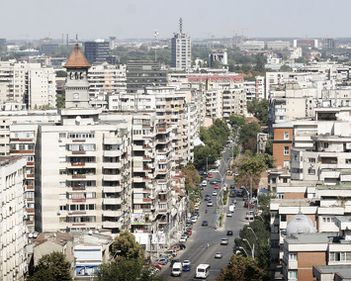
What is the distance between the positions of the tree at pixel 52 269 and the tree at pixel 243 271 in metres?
4.19

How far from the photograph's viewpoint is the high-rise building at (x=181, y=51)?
626 ft

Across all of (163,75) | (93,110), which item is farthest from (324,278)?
(163,75)

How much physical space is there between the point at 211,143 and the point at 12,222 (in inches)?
1912

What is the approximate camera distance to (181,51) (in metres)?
193

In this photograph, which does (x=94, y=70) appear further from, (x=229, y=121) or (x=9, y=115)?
(x=9, y=115)

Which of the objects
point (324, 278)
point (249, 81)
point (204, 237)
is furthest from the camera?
point (249, 81)

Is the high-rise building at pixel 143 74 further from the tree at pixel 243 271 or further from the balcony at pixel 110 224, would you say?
the tree at pixel 243 271

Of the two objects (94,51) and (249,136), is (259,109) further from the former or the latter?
(94,51)

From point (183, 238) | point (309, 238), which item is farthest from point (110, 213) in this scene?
point (309, 238)

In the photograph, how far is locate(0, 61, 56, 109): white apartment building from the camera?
124000 millimetres

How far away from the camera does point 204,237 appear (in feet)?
198

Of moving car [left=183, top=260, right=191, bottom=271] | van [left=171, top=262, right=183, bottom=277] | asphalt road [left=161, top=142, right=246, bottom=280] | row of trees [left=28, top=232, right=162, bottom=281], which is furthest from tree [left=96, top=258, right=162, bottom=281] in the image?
moving car [left=183, top=260, right=191, bottom=271]

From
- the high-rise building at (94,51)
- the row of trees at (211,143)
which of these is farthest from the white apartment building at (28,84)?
the high-rise building at (94,51)

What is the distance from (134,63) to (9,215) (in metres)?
92.4
